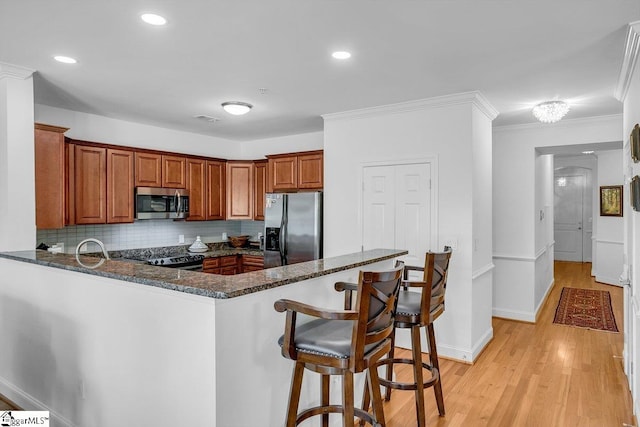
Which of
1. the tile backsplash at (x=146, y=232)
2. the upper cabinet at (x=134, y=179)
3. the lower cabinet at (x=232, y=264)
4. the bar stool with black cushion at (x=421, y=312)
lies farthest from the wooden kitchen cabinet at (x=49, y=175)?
the bar stool with black cushion at (x=421, y=312)

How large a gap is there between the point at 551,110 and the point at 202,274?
143 inches

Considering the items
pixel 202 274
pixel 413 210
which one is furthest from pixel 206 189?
pixel 202 274

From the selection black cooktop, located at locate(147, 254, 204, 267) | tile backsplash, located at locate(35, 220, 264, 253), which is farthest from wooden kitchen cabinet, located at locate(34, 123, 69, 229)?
black cooktop, located at locate(147, 254, 204, 267)

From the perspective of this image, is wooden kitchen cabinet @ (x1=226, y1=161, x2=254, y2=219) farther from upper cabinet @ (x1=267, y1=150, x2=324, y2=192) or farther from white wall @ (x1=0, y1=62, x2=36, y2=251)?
white wall @ (x1=0, y1=62, x2=36, y2=251)

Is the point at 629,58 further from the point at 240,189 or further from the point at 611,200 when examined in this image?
the point at 611,200

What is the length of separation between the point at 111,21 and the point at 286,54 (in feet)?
3.55

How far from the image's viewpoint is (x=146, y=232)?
206 inches

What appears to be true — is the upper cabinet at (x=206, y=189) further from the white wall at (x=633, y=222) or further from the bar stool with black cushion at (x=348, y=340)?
the white wall at (x=633, y=222)

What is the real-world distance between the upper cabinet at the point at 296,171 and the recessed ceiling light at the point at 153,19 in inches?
115

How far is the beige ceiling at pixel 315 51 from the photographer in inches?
85.3

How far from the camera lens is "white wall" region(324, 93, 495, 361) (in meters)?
3.84

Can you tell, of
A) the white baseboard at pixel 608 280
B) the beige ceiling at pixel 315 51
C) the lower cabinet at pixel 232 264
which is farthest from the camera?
the white baseboard at pixel 608 280

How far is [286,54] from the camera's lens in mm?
2785

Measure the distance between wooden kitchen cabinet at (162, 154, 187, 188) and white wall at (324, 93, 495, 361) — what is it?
2.12m
